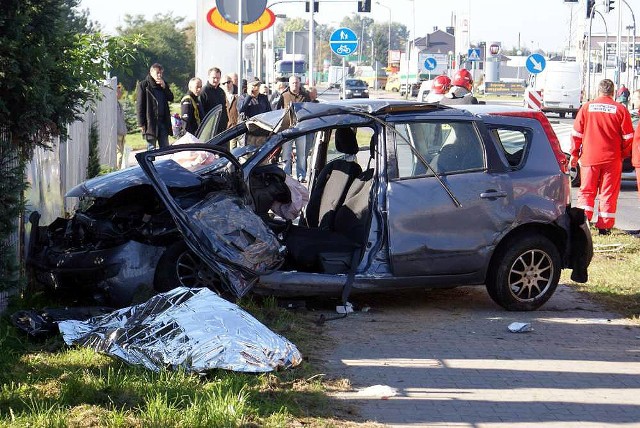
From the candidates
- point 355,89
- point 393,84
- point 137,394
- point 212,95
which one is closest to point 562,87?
point 355,89

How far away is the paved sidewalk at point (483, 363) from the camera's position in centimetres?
573

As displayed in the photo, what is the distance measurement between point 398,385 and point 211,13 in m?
13.8

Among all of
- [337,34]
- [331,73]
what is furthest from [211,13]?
[331,73]

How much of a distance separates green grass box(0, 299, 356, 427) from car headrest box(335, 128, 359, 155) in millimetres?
2776

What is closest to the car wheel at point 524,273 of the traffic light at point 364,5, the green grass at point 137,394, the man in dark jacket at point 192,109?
the green grass at point 137,394

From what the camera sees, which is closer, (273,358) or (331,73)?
(273,358)

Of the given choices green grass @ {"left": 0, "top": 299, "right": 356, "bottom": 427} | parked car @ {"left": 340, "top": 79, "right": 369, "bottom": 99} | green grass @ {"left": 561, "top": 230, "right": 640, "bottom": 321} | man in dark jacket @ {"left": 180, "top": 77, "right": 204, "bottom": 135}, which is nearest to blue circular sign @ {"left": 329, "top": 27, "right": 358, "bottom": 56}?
man in dark jacket @ {"left": 180, "top": 77, "right": 204, "bottom": 135}

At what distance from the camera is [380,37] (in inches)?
5832

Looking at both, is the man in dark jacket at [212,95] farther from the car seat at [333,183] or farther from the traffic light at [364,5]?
the traffic light at [364,5]

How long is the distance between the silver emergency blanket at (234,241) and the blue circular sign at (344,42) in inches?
622

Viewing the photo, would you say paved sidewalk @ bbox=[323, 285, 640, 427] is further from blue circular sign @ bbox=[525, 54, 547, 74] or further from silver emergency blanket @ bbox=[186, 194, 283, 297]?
blue circular sign @ bbox=[525, 54, 547, 74]

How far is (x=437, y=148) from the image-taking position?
28.1 ft

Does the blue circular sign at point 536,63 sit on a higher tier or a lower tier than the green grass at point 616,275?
higher

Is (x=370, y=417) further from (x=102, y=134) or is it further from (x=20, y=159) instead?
(x=102, y=134)
